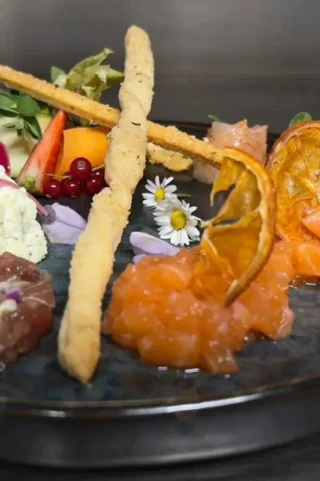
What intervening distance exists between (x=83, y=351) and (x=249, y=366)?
0.25 m

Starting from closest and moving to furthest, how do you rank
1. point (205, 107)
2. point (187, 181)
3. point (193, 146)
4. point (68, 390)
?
point (68, 390) < point (193, 146) < point (187, 181) < point (205, 107)

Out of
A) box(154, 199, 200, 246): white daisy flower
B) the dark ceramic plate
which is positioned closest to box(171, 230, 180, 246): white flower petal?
box(154, 199, 200, 246): white daisy flower

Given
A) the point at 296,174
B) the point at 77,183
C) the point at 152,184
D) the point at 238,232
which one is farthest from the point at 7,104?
the point at 238,232

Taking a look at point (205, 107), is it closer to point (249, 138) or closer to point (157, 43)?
point (157, 43)

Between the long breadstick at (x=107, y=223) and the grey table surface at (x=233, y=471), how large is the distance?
0.16m

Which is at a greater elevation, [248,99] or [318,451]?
[248,99]

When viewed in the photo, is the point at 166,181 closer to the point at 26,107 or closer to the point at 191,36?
the point at 26,107

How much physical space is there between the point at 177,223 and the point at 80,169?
0.30m

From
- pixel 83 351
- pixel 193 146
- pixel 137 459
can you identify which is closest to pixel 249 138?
pixel 193 146

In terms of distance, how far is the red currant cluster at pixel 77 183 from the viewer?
1713 mm

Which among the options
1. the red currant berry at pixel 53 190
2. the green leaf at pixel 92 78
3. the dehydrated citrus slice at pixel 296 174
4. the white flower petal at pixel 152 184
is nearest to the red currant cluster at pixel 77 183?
the red currant berry at pixel 53 190

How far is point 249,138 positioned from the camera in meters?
1.75

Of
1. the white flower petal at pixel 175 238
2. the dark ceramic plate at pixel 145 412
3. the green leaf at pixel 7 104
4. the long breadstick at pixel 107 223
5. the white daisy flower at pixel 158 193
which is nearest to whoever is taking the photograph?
the dark ceramic plate at pixel 145 412

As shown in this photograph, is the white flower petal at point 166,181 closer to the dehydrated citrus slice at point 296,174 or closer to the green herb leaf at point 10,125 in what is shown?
the dehydrated citrus slice at point 296,174
